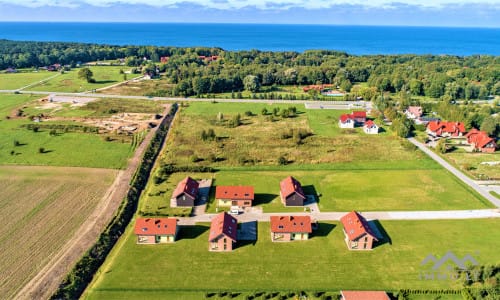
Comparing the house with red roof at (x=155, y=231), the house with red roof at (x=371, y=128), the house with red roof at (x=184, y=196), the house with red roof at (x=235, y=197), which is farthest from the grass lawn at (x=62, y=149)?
the house with red roof at (x=371, y=128)

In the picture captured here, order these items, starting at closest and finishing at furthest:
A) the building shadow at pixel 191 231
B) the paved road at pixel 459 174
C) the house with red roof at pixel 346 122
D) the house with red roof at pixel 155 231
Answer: the house with red roof at pixel 155 231 → the building shadow at pixel 191 231 → the paved road at pixel 459 174 → the house with red roof at pixel 346 122

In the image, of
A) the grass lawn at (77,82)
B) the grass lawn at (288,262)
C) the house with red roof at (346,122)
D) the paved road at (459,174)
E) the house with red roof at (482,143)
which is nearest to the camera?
the grass lawn at (288,262)

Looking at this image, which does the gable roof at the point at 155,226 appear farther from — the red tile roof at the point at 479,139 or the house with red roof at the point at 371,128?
the red tile roof at the point at 479,139

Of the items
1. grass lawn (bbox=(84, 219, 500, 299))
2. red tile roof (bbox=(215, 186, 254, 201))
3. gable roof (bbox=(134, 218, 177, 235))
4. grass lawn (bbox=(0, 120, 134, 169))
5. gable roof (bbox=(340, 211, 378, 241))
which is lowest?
grass lawn (bbox=(84, 219, 500, 299))

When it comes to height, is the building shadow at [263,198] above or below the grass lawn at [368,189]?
below

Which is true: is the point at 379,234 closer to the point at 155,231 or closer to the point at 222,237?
the point at 222,237

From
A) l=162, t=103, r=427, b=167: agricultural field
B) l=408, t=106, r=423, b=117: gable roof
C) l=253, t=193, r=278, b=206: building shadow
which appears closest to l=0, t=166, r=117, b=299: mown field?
l=162, t=103, r=427, b=167: agricultural field

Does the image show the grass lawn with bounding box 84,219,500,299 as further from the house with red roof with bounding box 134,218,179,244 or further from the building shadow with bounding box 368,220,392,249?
the house with red roof with bounding box 134,218,179,244
